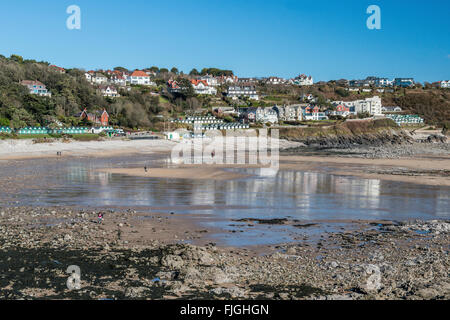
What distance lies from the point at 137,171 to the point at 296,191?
1448 cm

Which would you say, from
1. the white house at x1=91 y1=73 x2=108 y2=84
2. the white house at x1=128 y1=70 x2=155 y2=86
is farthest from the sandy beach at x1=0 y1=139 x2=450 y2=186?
the white house at x1=128 y1=70 x2=155 y2=86

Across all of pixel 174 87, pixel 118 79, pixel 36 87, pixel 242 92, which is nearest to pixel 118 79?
pixel 118 79

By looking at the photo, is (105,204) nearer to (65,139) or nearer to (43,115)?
(65,139)

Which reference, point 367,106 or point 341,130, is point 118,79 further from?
point 367,106

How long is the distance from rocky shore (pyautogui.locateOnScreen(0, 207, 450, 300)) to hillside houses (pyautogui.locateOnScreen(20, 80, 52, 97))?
76.4m

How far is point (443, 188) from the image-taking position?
24922 mm

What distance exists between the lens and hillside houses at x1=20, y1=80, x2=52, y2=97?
8238cm

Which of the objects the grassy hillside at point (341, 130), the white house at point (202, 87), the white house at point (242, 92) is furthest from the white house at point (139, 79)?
the grassy hillside at point (341, 130)

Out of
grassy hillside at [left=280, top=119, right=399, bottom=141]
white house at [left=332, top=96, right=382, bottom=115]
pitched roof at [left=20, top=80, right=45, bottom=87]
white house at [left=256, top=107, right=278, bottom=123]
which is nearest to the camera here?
grassy hillside at [left=280, top=119, right=399, bottom=141]

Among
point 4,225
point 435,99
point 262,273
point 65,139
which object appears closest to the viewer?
point 262,273

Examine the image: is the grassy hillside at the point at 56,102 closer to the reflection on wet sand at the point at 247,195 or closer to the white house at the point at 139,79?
the white house at the point at 139,79

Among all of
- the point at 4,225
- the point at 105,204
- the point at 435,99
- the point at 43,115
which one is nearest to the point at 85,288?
the point at 4,225

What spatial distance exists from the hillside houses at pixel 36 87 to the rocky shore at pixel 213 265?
76361mm

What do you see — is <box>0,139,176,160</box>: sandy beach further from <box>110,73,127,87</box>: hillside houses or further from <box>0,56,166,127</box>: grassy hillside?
<box>110,73,127,87</box>: hillside houses
